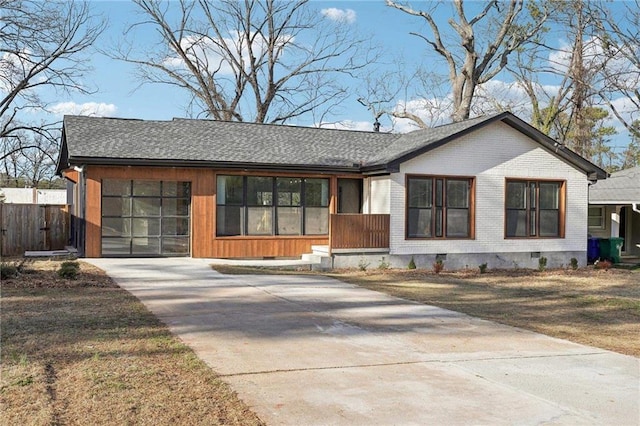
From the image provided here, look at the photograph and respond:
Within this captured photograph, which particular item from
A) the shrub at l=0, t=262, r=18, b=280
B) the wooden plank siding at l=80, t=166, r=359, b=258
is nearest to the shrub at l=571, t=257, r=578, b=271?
the wooden plank siding at l=80, t=166, r=359, b=258

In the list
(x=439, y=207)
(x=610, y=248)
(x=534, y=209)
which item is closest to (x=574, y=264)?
(x=534, y=209)

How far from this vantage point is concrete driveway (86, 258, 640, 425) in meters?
5.14

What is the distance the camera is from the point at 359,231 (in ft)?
58.7

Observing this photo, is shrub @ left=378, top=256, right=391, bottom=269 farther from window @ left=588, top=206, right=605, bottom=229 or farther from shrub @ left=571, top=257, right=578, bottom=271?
window @ left=588, top=206, right=605, bottom=229

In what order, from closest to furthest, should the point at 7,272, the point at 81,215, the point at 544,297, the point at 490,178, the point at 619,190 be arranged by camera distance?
the point at 7,272 < the point at 544,297 < the point at 81,215 < the point at 490,178 < the point at 619,190

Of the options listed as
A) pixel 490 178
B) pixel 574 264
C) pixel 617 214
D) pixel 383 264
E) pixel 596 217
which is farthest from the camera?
pixel 596 217

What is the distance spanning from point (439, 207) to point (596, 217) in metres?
11.1

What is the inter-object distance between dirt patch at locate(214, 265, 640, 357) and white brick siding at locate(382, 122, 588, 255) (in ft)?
4.30

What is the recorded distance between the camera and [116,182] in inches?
679

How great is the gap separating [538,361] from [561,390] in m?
1.18

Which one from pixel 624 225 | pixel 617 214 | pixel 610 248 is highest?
pixel 617 214

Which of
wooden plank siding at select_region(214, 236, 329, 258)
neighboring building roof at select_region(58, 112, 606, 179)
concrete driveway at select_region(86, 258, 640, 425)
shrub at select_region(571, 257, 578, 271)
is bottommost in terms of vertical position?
concrete driveway at select_region(86, 258, 640, 425)

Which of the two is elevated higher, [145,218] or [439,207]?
[439,207]

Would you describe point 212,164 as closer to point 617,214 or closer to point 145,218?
point 145,218
